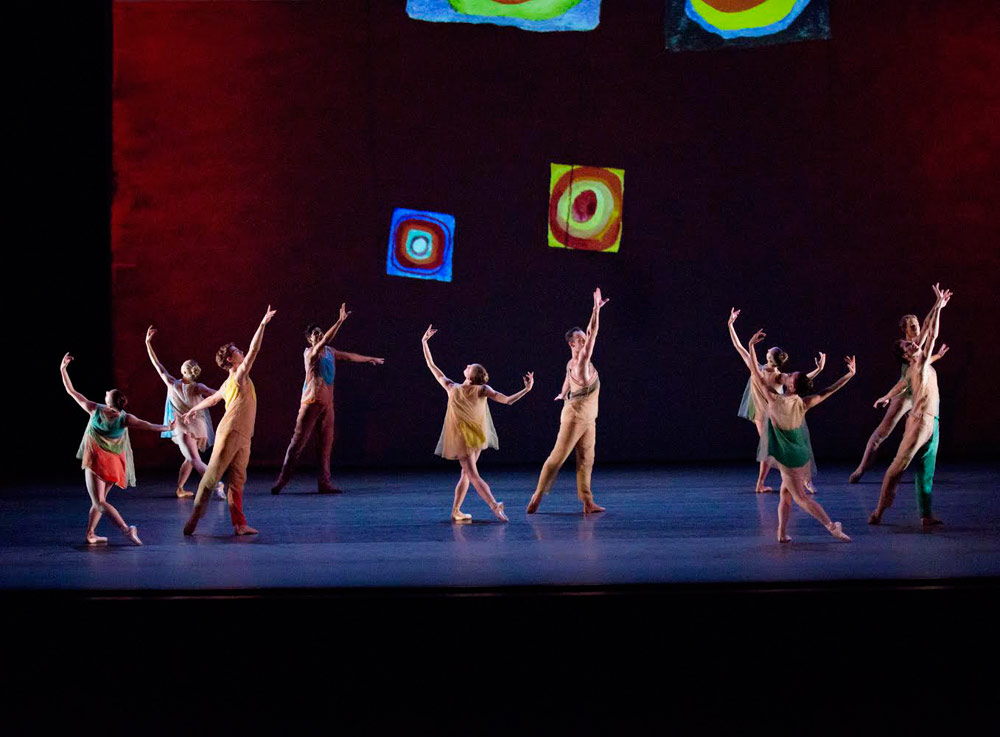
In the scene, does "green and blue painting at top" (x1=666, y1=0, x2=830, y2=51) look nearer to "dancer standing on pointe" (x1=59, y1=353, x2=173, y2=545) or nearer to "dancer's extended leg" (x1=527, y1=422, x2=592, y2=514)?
"dancer's extended leg" (x1=527, y1=422, x2=592, y2=514)

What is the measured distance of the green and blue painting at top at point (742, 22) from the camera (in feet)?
31.9

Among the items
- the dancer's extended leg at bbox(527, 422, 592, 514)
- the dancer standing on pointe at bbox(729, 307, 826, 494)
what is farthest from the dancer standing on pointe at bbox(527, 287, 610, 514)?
the dancer standing on pointe at bbox(729, 307, 826, 494)

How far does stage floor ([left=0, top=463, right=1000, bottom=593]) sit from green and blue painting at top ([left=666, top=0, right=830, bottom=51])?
4.30 meters

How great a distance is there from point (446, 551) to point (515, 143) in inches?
218

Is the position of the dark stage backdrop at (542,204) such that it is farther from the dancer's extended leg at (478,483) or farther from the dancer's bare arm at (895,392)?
the dancer's extended leg at (478,483)

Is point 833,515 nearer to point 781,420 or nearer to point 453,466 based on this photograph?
point 781,420

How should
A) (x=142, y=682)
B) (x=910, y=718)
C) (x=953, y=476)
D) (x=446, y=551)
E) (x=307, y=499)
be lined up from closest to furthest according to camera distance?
(x=910, y=718) < (x=142, y=682) < (x=446, y=551) < (x=307, y=499) < (x=953, y=476)

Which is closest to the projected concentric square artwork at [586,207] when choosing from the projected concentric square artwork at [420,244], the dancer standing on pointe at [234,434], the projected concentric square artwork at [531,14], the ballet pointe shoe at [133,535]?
the projected concentric square artwork at [420,244]

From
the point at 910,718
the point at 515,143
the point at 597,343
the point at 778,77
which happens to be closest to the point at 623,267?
the point at 597,343

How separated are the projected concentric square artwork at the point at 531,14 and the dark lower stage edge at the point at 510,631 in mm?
5669

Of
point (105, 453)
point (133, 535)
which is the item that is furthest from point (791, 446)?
point (105, 453)

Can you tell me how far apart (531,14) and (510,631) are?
7.27m

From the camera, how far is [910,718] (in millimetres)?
2996

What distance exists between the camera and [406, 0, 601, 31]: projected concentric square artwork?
9664 mm
